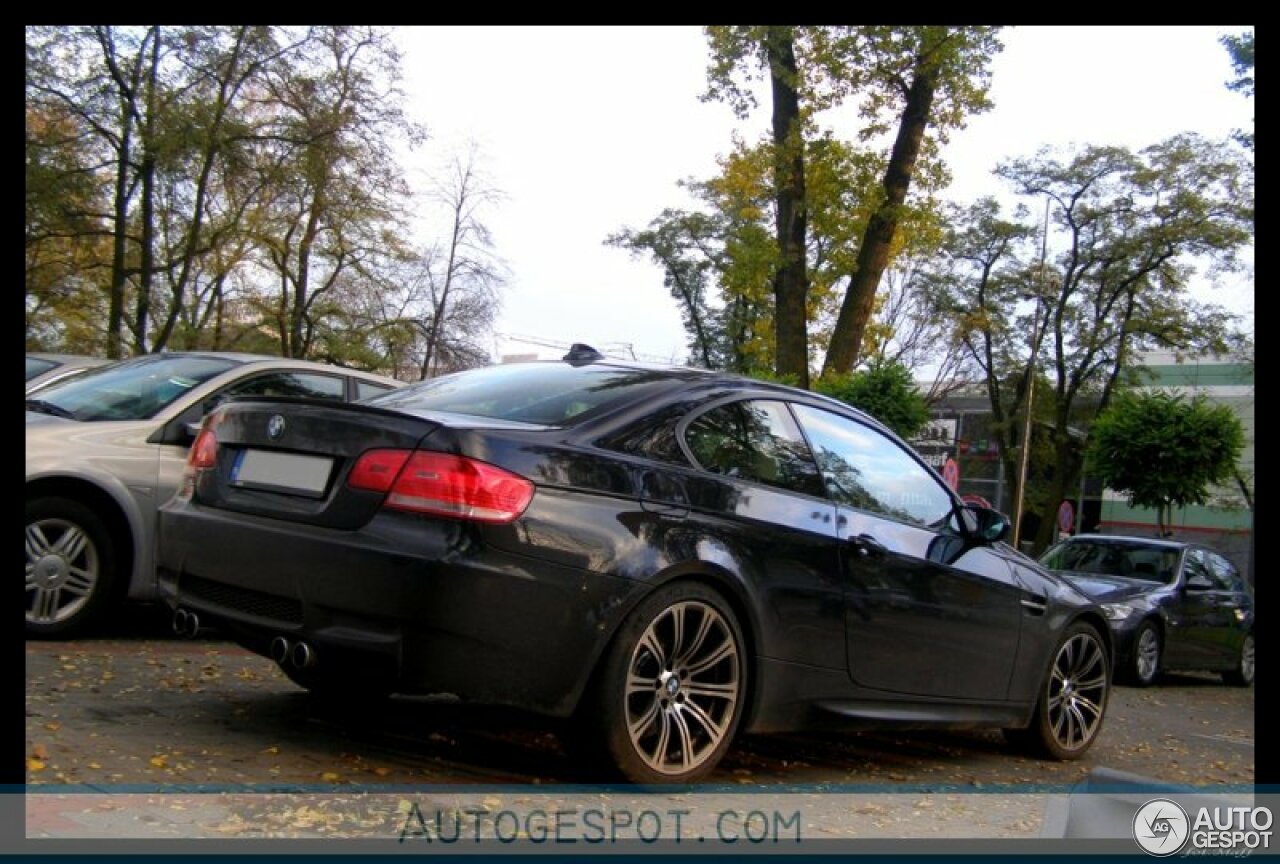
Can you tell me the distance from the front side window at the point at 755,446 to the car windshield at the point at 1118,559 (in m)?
9.84

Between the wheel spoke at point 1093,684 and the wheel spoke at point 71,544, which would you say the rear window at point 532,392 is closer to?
the wheel spoke at point 71,544

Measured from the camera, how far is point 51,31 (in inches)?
923

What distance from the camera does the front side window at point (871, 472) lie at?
17.9 ft

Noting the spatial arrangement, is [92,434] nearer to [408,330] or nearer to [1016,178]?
[408,330]

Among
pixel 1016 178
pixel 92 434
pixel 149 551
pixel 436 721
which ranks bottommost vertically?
pixel 436 721

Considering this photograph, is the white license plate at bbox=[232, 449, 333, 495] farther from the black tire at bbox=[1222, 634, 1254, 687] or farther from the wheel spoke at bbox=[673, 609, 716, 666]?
the black tire at bbox=[1222, 634, 1254, 687]

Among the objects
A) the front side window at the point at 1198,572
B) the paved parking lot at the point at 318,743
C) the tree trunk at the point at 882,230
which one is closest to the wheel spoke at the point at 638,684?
the paved parking lot at the point at 318,743

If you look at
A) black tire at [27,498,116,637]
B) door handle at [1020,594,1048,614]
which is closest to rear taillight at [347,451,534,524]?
door handle at [1020,594,1048,614]

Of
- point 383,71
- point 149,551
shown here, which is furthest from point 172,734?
point 383,71

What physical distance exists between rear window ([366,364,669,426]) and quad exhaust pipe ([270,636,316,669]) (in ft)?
3.39

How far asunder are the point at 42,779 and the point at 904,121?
692 inches

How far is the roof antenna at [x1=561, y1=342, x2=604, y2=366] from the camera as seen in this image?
5.59 metres

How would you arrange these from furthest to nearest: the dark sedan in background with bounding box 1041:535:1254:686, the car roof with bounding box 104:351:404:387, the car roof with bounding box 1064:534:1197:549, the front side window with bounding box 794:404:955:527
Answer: the car roof with bounding box 1064:534:1197:549 → the dark sedan in background with bounding box 1041:535:1254:686 → the car roof with bounding box 104:351:404:387 → the front side window with bounding box 794:404:955:527

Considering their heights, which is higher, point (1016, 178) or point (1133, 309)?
point (1016, 178)
